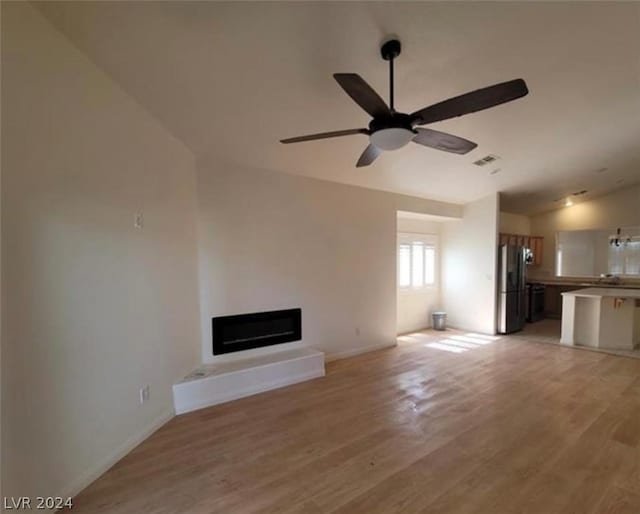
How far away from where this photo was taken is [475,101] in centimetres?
187

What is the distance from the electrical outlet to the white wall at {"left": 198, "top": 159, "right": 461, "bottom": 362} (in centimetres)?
95

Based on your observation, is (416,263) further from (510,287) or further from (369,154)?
(369,154)

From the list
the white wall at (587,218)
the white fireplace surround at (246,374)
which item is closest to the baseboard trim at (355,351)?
the white fireplace surround at (246,374)

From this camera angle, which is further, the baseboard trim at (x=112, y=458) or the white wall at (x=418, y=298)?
the white wall at (x=418, y=298)

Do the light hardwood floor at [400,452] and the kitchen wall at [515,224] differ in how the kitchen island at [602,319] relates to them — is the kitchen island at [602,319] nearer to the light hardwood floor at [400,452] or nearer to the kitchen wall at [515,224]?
the light hardwood floor at [400,452]

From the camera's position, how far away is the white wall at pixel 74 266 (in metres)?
1.67

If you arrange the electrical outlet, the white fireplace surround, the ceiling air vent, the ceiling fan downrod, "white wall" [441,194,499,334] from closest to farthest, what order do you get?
1. the ceiling fan downrod
2. the electrical outlet
3. the white fireplace surround
4. the ceiling air vent
5. "white wall" [441,194,499,334]

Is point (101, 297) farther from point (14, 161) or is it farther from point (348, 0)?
point (348, 0)

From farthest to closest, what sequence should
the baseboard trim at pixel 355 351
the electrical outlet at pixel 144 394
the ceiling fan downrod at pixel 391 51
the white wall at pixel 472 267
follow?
the white wall at pixel 472 267 < the baseboard trim at pixel 355 351 < the electrical outlet at pixel 144 394 < the ceiling fan downrod at pixel 391 51

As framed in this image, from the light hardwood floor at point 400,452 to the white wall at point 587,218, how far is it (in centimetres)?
475

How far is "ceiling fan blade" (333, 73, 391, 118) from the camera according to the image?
5.47ft

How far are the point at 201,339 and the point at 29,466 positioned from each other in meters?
1.95

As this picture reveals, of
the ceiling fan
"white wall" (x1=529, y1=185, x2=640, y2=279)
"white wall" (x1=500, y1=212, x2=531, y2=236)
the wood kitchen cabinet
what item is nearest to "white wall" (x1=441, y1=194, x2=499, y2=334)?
the wood kitchen cabinet

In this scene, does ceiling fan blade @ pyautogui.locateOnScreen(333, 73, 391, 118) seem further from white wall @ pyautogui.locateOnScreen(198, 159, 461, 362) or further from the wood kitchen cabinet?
the wood kitchen cabinet
